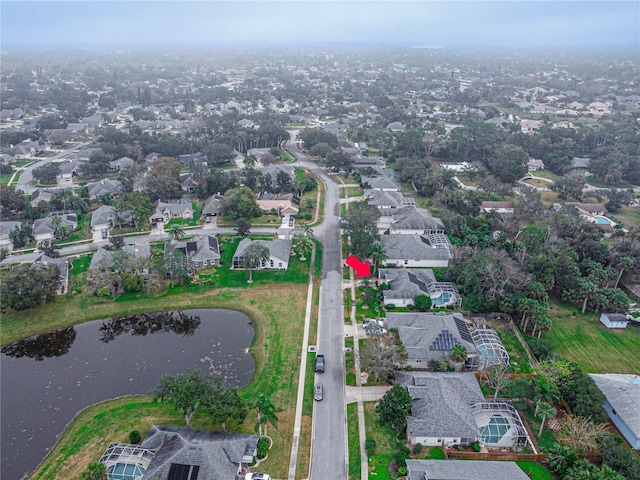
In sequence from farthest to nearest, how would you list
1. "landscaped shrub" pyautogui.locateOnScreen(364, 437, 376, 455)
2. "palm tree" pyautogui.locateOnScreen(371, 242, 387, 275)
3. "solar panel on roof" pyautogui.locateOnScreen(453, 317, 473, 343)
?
"palm tree" pyautogui.locateOnScreen(371, 242, 387, 275) < "solar panel on roof" pyautogui.locateOnScreen(453, 317, 473, 343) < "landscaped shrub" pyautogui.locateOnScreen(364, 437, 376, 455)

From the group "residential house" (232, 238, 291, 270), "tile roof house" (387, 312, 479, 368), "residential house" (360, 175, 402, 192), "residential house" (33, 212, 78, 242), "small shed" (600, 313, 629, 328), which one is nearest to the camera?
"tile roof house" (387, 312, 479, 368)

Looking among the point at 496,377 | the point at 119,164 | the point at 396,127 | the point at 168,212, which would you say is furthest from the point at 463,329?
the point at 396,127

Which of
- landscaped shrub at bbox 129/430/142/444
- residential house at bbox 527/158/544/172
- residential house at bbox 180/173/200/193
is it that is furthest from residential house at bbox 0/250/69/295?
residential house at bbox 527/158/544/172

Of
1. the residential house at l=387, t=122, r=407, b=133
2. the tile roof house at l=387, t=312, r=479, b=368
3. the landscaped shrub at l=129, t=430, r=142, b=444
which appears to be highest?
the residential house at l=387, t=122, r=407, b=133

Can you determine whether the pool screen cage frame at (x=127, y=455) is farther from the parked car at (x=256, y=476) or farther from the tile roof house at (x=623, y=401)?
the tile roof house at (x=623, y=401)

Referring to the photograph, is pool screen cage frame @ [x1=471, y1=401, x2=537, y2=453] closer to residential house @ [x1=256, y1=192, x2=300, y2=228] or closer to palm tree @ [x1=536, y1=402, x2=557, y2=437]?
palm tree @ [x1=536, y1=402, x2=557, y2=437]
